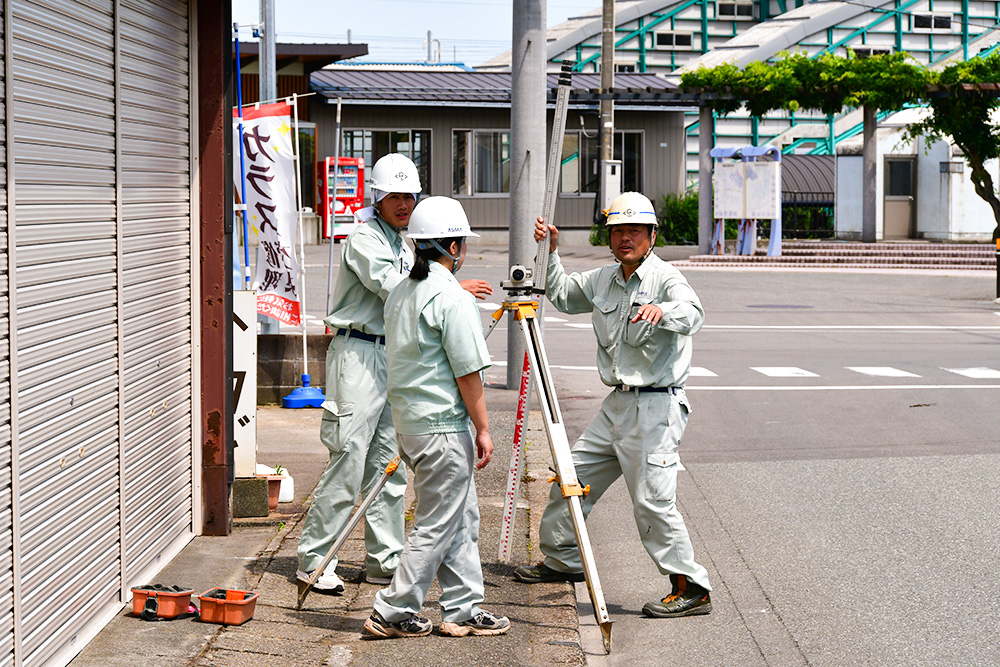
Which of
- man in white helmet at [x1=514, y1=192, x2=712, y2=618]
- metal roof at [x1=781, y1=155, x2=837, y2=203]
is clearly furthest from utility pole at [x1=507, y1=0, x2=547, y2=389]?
metal roof at [x1=781, y1=155, x2=837, y2=203]

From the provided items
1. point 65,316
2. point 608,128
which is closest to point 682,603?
point 65,316

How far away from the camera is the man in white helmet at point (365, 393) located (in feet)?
20.7

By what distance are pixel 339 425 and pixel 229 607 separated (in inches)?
39.9

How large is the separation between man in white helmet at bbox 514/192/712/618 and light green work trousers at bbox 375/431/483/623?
36.6 inches

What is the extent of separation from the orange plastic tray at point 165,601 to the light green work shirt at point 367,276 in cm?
144

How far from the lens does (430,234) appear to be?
553 cm

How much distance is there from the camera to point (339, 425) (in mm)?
6316

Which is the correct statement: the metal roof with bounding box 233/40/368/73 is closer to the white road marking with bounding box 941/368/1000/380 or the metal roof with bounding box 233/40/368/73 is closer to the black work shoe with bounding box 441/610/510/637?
the white road marking with bounding box 941/368/1000/380

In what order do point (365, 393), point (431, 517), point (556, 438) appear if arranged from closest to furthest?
point (431, 517) < point (556, 438) < point (365, 393)

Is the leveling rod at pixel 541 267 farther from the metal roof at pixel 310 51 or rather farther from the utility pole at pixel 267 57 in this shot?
the metal roof at pixel 310 51

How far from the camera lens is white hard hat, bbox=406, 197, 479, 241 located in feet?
18.1

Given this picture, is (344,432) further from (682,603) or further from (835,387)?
(835,387)

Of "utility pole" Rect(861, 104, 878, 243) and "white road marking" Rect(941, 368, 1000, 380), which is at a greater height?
"utility pole" Rect(861, 104, 878, 243)

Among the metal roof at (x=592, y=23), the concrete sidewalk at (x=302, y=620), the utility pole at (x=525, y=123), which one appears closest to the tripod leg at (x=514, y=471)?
the concrete sidewalk at (x=302, y=620)
